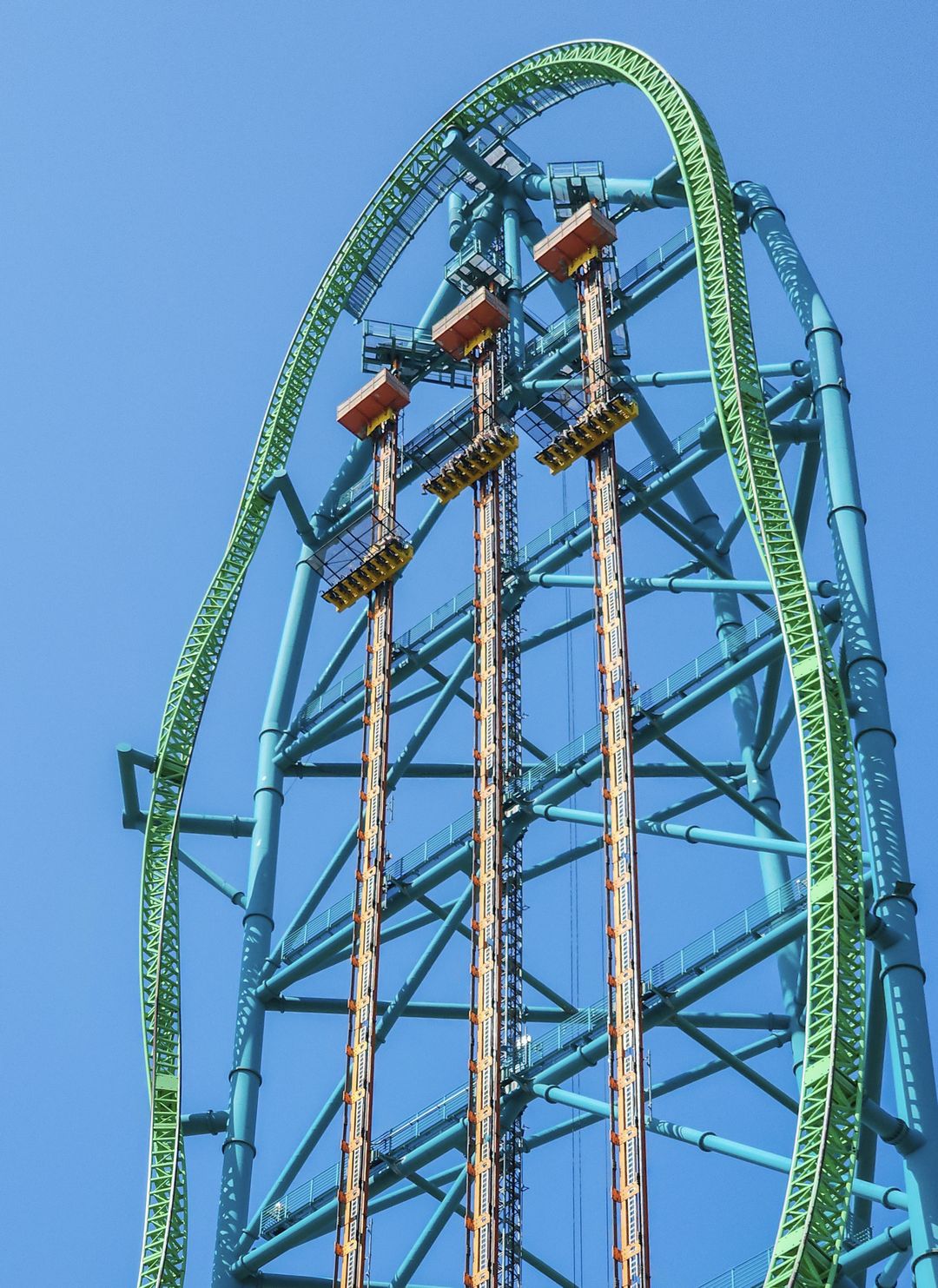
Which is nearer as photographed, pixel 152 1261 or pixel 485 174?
pixel 152 1261

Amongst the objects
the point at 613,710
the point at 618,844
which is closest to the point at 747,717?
the point at 613,710

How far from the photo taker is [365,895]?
34.9 meters

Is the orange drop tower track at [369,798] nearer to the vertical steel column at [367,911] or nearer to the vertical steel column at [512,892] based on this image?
the vertical steel column at [367,911]

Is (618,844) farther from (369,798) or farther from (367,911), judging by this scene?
(369,798)

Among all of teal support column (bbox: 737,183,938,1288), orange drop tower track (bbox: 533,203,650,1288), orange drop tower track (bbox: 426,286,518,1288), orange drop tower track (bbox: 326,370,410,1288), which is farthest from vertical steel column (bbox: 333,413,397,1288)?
teal support column (bbox: 737,183,938,1288)

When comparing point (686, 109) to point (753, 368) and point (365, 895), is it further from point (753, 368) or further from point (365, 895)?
point (365, 895)

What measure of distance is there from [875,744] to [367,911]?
24.4ft

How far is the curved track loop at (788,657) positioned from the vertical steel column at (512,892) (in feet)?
9.03

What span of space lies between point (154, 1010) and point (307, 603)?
23.1 ft

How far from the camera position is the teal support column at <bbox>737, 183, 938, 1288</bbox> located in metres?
28.0

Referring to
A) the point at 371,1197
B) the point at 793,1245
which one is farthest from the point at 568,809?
the point at 793,1245

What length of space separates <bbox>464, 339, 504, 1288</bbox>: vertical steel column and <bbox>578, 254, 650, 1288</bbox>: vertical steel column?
1.64 metres

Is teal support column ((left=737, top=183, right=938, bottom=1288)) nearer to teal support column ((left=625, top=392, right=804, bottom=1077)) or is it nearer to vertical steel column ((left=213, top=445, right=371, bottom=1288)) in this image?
teal support column ((left=625, top=392, right=804, bottom=1077))

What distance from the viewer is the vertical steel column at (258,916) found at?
113 feet
